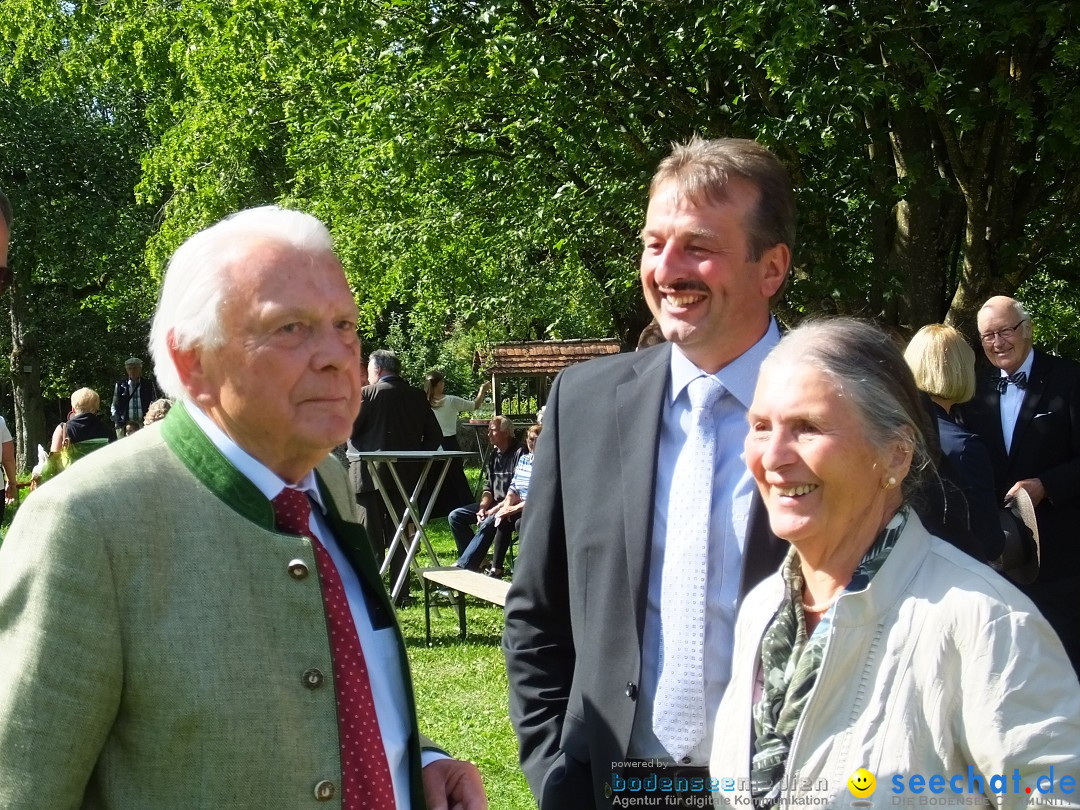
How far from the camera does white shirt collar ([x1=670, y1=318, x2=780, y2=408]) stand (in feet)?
8.29

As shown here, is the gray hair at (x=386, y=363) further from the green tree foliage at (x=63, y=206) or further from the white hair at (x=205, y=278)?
the green tree foliage at (x=63, y=206)

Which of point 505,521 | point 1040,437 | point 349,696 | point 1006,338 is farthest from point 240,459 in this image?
point 505,521

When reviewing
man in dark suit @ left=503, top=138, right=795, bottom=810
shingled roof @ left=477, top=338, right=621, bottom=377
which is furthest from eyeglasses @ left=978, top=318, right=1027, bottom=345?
shingled roof @ left=477, top=338, right=621, bottom=377

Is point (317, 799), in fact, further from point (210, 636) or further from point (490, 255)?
point (490, 255)

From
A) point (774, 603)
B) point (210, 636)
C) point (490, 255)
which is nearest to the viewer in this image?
point (210, 636)

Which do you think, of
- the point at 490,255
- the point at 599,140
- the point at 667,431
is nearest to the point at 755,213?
the point at 667,431

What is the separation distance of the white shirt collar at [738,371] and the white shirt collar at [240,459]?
1.04 metres

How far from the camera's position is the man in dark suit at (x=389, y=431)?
1027 cm

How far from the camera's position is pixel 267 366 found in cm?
185

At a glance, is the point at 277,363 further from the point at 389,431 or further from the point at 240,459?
the point at 389,431

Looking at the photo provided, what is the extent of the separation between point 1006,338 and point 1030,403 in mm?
371

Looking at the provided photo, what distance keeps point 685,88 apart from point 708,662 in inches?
357

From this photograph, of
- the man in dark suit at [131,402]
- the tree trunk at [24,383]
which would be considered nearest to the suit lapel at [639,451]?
the man in dark suit at [131,402]

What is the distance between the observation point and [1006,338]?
611cm
